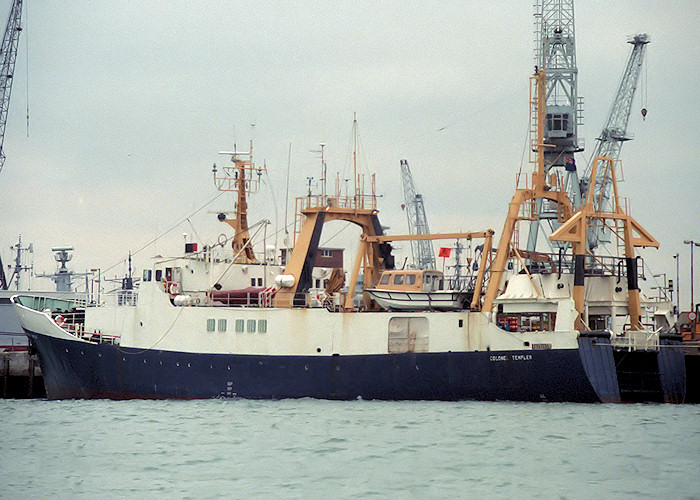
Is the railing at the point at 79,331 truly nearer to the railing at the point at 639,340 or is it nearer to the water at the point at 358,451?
the water at the point at 358,451

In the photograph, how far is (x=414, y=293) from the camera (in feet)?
133

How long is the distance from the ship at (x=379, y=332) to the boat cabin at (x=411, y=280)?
1.17ft

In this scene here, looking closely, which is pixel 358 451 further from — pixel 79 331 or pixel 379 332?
pixel 79 331

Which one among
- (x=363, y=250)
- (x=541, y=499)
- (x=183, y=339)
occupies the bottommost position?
(x=541, y=499)

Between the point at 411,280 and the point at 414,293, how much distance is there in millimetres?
1138

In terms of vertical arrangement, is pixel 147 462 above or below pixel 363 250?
below

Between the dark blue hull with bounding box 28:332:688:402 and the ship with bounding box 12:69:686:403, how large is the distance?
52 mm

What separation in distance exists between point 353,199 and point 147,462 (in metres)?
20.4

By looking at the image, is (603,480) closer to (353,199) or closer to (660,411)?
(660,411)

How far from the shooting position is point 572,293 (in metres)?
40.5

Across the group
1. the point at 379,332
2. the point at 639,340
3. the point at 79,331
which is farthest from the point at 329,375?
the point at 79,331

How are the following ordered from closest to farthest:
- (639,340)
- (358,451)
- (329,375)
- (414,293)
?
(358,451) → (639,340) → (329,375) → (414,293)

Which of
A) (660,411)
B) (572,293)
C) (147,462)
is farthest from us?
(572,293)

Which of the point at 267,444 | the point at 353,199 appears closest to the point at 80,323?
the point at 353,199
